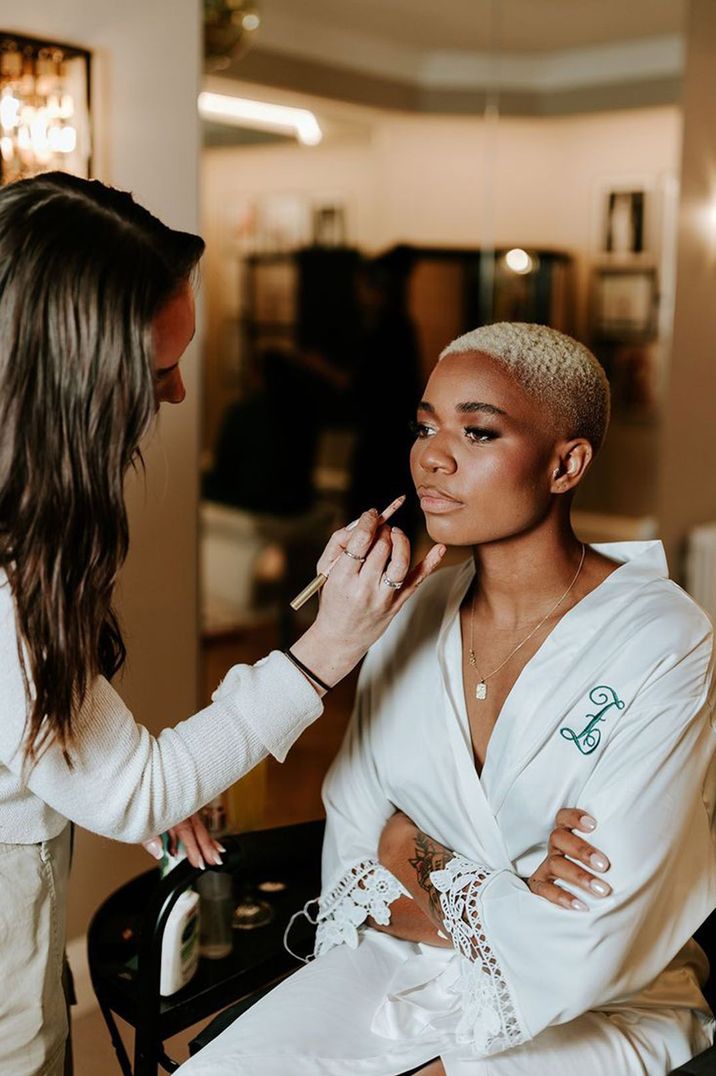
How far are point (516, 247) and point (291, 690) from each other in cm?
271

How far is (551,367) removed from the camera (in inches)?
56.1

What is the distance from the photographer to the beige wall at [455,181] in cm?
275

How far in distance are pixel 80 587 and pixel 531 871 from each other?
704 mm

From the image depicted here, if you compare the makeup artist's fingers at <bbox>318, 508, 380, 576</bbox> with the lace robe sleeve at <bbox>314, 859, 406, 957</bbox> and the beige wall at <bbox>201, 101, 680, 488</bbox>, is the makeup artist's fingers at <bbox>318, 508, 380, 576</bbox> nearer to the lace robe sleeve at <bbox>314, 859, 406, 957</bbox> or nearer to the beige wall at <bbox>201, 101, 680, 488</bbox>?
the lace robe sleeve at <bbox>314, 859, 406, 957</bbox>

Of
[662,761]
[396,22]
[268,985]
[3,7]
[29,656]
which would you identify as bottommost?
[268,985]

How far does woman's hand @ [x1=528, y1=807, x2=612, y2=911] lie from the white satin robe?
0.01 metres

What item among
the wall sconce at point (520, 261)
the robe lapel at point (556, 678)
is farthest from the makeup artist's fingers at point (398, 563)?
the wall sconce at point (520, 261)

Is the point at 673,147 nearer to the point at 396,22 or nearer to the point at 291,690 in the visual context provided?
the point at 396,22

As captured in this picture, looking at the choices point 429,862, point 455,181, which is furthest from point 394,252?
point 429,862

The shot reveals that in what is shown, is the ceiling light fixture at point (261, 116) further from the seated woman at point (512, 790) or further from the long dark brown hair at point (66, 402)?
the long dark brown hair at point (66, 402)

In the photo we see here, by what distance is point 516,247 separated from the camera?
363 centimetres

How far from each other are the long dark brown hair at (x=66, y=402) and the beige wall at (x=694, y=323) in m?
3.12

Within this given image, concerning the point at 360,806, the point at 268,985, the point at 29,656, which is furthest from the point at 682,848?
the point at 29,656

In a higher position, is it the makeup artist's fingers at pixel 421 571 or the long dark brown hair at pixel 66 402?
the long dark brown hair at pixel 66 402
